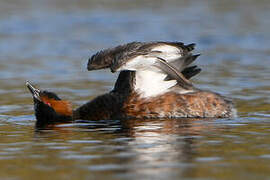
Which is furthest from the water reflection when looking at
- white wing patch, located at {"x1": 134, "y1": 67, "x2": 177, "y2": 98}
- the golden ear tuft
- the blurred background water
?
the golden ear tuft

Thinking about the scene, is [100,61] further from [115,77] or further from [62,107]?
[115,77]

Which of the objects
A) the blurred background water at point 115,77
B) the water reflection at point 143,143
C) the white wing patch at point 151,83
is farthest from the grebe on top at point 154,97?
the blurred background water at point 115,77

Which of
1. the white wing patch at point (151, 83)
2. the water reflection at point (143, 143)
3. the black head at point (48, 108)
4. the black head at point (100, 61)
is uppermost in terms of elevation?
the black head at point (100, 61)

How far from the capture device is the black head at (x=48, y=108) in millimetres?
11258

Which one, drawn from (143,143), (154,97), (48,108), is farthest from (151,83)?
(143,143)

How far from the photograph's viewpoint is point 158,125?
10328 mm

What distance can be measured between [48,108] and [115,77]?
16.3 ft

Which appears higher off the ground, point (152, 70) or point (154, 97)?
point (152, 70)

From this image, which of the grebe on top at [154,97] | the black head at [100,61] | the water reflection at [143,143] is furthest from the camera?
the black head at [100,61]

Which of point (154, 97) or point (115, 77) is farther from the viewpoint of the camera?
point (115, 77)

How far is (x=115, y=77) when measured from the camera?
53.0 ft

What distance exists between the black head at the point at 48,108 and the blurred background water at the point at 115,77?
0.19 m

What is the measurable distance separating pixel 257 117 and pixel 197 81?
4.40m

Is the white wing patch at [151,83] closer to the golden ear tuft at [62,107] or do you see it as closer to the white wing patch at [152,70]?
the white wing patch at [152,70]
